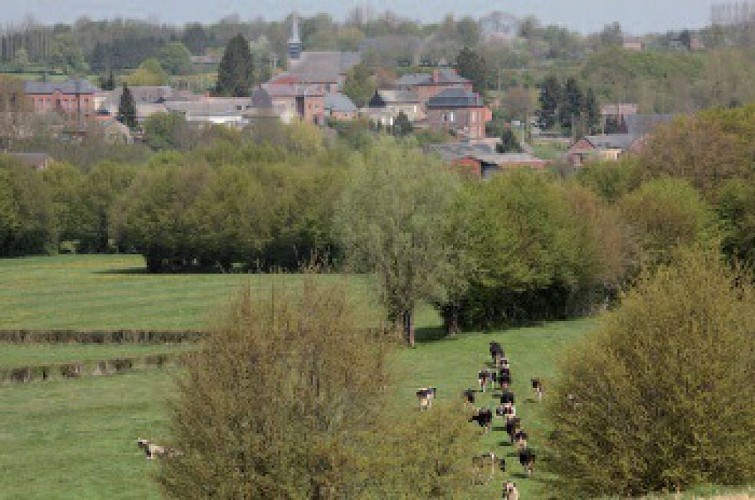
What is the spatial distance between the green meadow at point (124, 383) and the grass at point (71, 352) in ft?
0.28

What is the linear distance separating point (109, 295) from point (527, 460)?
50450mm

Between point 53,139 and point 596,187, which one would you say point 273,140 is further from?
point 596,187

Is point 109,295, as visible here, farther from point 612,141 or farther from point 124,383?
point 612,141

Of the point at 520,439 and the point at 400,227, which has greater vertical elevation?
the point at 400,227

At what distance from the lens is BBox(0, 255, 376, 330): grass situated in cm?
7169

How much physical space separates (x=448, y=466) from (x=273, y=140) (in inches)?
5639

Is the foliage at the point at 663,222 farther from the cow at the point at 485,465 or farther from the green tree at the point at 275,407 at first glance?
the green tree at the point at 275,407

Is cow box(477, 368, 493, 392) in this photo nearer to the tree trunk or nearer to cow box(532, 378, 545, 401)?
cow box(532, 378, 545, 401)

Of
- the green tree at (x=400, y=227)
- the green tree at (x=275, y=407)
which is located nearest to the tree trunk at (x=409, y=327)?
the green tree at (x=400, y=227)

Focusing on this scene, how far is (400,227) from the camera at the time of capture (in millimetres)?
64938

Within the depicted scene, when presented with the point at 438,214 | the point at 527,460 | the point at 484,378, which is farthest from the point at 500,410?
the point at 438,214

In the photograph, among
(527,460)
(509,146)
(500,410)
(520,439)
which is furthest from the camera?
(509,146)

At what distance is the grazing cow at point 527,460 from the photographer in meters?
38.0

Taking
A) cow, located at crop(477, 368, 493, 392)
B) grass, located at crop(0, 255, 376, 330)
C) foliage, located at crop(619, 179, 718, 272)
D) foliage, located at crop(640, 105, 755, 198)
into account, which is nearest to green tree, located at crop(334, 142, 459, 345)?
grass, located at crop(0, 255, 376, 330)
